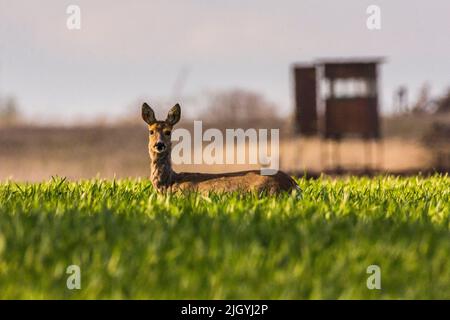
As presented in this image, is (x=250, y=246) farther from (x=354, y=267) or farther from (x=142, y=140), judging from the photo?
(x=142, y=140)

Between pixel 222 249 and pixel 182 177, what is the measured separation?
3188 mm

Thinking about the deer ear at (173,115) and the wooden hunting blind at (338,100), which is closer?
the deer ear at (173,115)

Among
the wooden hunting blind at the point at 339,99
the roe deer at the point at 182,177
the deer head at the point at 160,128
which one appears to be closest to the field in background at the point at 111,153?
the wooden hunting blind at the point at 339,99

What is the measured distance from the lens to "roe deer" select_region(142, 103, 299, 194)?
9281 mm

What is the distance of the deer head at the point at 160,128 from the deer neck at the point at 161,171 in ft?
0.44

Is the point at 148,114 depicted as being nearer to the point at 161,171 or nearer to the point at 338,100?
the point at 161,171

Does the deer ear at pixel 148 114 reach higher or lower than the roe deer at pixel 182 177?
higher

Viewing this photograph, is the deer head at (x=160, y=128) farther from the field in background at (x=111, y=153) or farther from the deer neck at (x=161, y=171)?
the field in background at (x=111, y=153)

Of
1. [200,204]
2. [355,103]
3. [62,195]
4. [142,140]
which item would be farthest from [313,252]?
[142,140]

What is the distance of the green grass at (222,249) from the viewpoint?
6.12m

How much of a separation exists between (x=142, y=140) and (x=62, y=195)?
27780 millimetres

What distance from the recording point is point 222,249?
22.1ft

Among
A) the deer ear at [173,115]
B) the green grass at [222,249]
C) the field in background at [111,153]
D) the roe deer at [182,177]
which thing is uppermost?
the field in background at [111,153]

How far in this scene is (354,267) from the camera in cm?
652
